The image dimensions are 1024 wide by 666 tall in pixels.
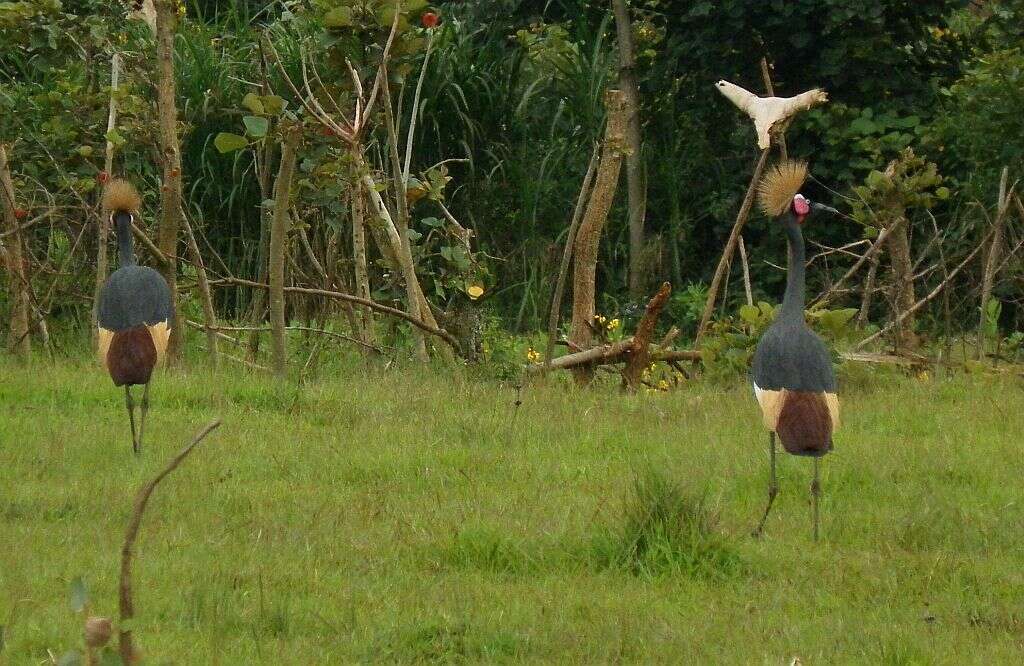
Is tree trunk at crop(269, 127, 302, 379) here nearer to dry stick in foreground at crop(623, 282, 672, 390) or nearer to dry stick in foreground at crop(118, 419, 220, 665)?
dry stick in foreground at crop(623, 282, 672, 390)

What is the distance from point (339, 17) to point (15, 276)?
294cm

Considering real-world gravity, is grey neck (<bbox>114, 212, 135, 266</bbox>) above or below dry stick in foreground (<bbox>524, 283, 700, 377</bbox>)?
above

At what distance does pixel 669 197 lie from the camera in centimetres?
1522

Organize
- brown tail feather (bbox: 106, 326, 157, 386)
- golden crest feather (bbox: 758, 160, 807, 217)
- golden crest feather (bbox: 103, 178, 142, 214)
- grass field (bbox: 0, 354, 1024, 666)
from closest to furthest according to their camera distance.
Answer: grass field (bbox: 0, 354, 1024, 666)
golden crest feather (bbox: 758, 160, 807, 217)
brown tail feather (bbox: 106, 326, 157, 386)
golden crest feather (bbox: 103, 178, 142, 214)

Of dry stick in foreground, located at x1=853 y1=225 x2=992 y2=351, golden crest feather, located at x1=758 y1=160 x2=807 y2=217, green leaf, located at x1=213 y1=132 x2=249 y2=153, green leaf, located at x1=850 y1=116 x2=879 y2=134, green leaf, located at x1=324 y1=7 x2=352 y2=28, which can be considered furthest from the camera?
green leaf, located at x1=850 y1=116 x2=879 y2=134

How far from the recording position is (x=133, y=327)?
7.84 metres

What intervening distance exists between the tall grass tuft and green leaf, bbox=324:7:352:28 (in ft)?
13.8

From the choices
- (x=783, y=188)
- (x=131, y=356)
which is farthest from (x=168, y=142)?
(x=783, y=188)

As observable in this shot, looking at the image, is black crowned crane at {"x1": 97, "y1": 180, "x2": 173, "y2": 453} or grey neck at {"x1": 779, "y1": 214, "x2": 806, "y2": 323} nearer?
grey neck at {"x1": 779, "y1": 214, "x2": 806, "y2": 323}

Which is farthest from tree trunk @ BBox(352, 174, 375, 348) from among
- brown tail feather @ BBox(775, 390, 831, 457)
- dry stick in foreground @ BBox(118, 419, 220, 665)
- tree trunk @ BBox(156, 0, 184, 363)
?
dry stick in foreground @ BBox(118, 419, 220, 665)

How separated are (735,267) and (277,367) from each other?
617cm

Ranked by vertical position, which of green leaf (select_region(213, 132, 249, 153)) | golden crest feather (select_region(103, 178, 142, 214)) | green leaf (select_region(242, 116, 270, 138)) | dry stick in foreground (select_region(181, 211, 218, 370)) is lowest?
dry stick in foreground (select_region(181, 211, 218, 370))

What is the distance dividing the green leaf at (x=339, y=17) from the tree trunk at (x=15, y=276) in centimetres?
245

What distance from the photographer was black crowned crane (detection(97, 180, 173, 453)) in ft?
25.4
